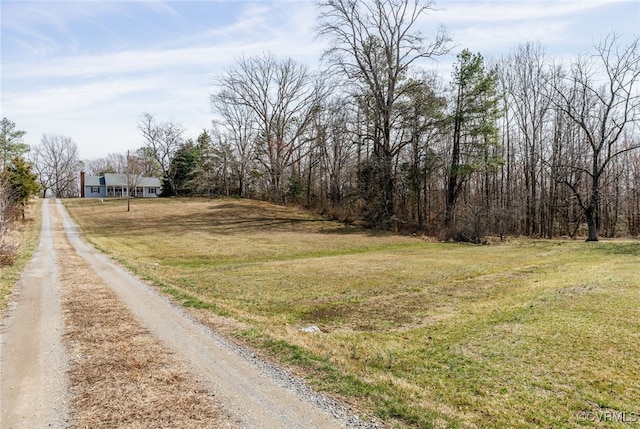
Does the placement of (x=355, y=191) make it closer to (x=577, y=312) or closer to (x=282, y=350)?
(x=577, y=312)

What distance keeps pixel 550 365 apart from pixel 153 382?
5.73m

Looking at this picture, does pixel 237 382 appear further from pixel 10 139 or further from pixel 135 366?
pixel 10 139

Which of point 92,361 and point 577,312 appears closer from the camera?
point 92,361

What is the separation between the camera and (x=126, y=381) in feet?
16.5

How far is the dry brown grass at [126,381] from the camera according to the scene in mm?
4176

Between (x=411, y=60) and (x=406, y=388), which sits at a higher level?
(x=411, y=60)

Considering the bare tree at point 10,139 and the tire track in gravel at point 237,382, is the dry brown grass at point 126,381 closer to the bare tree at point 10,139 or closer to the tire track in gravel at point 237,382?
the tire track in gravel at point 237,382

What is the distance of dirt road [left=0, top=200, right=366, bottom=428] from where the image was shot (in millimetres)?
4266

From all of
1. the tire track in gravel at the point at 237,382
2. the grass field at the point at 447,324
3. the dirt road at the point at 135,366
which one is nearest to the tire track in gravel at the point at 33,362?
the dirt road at the point at 135,366

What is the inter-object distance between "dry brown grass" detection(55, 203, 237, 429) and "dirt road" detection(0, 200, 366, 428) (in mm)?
37

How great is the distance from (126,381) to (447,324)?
6141 millimetres

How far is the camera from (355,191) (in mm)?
34500

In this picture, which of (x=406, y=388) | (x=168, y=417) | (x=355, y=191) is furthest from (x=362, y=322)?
(x=355, y=191)

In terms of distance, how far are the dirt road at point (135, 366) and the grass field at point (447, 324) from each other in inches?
22.8
